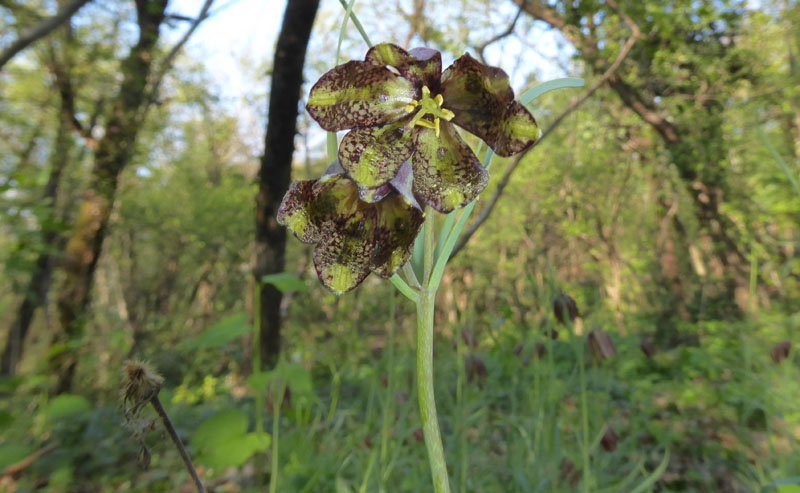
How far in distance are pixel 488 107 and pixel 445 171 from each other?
6 cm

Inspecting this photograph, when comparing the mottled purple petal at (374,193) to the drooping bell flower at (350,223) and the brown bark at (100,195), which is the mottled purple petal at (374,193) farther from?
the brown bark at (100,195)

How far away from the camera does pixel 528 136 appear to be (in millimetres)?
367

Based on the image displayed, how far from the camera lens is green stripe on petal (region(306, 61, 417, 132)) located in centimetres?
38

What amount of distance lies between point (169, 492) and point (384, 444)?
3.64 feet

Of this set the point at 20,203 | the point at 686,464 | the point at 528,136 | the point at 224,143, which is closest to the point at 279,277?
the point at 528,136

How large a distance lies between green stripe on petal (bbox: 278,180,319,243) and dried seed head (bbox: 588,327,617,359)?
0.97 meters

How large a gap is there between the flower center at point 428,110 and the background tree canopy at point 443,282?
0.25ft

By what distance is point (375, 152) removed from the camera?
38 cm

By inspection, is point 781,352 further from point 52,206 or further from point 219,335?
point 52,206

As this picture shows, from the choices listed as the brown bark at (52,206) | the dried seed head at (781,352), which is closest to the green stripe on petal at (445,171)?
the dried seed head at (781,352)

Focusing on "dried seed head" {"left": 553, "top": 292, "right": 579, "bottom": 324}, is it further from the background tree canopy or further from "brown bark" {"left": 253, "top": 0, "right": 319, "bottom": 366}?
"brown bark" {"left": 253, "top": 0, "right": 319, "bottom": 366}

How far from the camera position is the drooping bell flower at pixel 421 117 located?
37cm

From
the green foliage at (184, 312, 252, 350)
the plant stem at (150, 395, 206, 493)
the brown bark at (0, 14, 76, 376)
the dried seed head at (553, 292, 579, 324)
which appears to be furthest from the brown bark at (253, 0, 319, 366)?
the brown bark at (0, 14, 76, 376)

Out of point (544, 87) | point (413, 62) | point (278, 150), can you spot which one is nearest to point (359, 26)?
point (413, 62)
